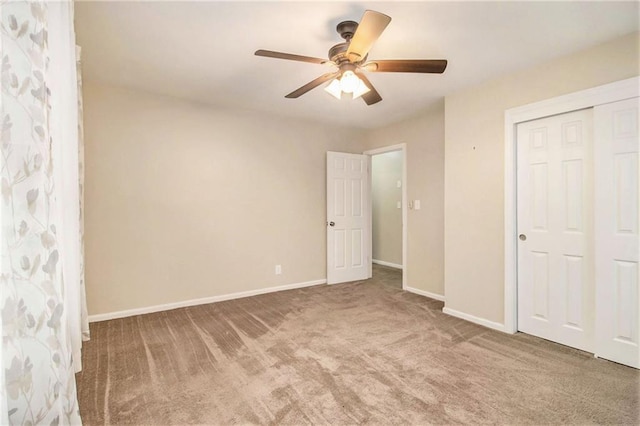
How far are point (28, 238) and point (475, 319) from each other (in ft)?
11.6

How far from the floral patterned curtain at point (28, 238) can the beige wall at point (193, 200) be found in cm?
281

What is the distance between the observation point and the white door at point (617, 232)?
2.22 meters

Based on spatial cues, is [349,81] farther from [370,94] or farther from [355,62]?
[370,94]

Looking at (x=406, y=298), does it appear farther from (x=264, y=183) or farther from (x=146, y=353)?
(x=146, y=353)

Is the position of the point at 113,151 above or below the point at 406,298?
above

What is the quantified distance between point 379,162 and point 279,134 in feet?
9.28

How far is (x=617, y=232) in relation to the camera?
90.0 inches

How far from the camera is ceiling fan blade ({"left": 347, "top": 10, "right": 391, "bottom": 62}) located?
61.1 inches

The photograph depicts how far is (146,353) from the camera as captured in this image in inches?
97.3

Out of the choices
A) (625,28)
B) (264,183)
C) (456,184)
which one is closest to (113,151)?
(264,183)

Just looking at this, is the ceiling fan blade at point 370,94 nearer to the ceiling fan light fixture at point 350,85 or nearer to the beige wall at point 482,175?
the ceiling fan light fixture at point 350,85

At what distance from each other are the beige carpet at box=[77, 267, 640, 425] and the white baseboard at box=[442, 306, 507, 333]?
0.32 feet

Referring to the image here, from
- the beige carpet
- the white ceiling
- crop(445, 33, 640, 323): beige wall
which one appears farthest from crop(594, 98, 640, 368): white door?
the white ceiling

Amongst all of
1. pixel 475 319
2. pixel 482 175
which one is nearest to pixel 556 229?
pixel 482 175
